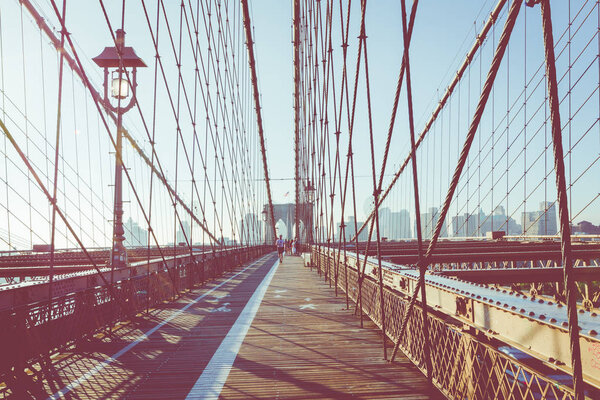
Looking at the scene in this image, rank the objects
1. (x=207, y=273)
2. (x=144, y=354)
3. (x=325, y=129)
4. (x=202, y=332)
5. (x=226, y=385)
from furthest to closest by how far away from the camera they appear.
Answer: (x=207, y=273) → (x=325, y=129) → (x=202, y=332) → (x=144, y=354) → (x=226, y=385)

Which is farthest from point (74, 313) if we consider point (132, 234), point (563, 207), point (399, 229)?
point (399, 229)

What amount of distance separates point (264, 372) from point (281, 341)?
129 cm

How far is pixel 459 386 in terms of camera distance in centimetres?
327

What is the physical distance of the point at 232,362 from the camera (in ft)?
16.4

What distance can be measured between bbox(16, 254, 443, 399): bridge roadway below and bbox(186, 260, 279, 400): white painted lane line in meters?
0.01

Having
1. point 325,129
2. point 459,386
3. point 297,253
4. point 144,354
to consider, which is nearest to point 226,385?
point 144,354

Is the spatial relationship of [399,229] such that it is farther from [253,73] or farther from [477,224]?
[253,73]

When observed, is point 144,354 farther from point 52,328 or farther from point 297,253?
point 297,253

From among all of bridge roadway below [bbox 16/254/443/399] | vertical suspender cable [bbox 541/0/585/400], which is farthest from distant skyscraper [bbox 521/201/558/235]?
vertical suspender cable [bbox 541/0/585/400]

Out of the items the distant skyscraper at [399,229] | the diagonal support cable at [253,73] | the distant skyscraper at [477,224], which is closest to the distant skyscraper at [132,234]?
the diagonal support cable at [253,73]

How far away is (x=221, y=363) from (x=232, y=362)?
12 centimetres

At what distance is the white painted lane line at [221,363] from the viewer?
4027mm

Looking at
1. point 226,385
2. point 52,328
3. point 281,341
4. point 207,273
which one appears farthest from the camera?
point 207,273

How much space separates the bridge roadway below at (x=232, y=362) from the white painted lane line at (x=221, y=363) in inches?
0.4
